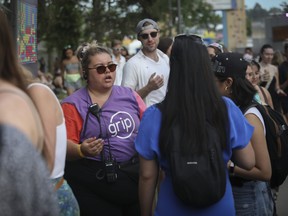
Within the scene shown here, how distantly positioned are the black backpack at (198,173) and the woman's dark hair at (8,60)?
3.53 feet

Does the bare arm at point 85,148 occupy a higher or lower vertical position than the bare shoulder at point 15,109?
lower

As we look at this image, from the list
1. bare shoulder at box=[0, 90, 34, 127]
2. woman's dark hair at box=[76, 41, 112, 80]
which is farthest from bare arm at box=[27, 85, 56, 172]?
woman's dark hair at box=[76, 41, 112, 80]

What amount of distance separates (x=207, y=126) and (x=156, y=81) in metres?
2.57

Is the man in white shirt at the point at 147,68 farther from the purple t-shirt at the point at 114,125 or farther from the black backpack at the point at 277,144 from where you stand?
the black backpack at the point at 277,144

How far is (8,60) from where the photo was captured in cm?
231

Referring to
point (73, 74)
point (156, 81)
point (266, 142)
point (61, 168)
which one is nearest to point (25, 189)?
point (61, 168)

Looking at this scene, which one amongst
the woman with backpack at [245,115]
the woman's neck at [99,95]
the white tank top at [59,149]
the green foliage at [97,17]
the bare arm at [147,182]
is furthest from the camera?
the green foliage at [97,17]

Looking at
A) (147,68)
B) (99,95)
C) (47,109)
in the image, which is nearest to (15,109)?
(47,109)

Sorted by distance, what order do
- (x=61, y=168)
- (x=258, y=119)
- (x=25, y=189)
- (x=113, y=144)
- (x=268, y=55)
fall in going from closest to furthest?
(x=25, y=189) < (x=61, y=168) < (x=258, y=119) < (x=113, y=144) < (x=268, y=55)

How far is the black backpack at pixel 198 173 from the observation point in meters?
3.09

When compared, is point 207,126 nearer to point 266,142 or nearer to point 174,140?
point 174,140

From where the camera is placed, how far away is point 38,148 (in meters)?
2.20

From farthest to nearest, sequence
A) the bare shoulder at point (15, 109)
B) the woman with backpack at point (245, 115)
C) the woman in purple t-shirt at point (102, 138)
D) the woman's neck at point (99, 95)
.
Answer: the woman's neck at point (99, 95), the woman in purple t-shirt at point (102, 138), the woman with backpack at point (245, 115), the bare shoulder at point (15, 109)

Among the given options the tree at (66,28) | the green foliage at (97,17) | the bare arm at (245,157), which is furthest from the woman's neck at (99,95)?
the tree at (66,28)
